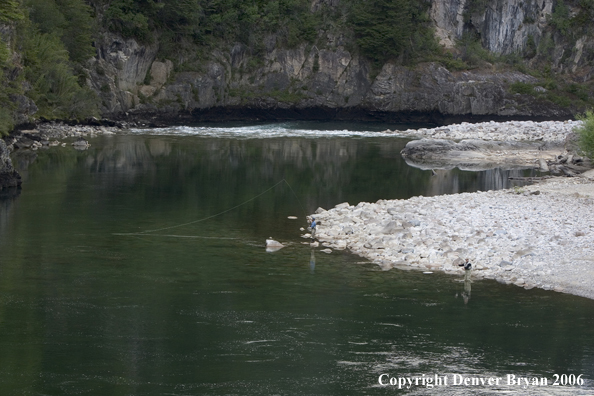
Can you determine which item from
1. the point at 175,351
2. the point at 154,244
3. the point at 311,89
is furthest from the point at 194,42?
the point at 175,351

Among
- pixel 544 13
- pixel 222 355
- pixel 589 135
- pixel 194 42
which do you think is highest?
pixel 544 13

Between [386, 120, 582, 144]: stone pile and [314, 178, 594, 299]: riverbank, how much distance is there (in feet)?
104

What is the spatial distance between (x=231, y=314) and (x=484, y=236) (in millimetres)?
8507

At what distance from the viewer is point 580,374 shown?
508 inches

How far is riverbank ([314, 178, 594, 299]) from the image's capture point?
60.3 ft

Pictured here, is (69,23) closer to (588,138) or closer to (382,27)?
(382,27)

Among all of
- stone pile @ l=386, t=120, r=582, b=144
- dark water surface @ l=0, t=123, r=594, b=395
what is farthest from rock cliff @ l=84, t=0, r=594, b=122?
dark water surface @ l=0, t=123, r=594, b=395

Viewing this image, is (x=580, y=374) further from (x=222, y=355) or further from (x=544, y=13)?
(x=544, y=13)

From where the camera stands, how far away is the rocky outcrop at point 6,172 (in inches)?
1133

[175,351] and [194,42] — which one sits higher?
[194,42]

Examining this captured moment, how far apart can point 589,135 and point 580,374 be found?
26.2 m

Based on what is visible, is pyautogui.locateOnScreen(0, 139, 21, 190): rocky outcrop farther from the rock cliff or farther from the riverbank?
the rock cliff

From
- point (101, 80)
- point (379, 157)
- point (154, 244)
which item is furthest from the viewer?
point (101, 80)

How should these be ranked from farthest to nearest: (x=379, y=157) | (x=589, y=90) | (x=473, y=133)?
(x=589, y=90)
(x=473, y=133)
(x=379, y=157)
